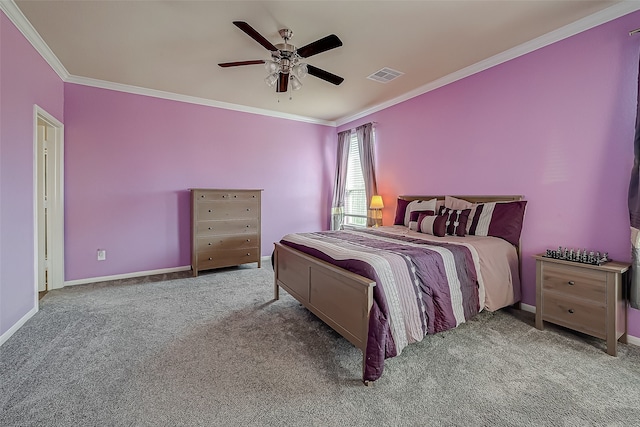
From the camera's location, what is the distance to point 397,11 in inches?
91.0

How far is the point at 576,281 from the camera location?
2.23 m

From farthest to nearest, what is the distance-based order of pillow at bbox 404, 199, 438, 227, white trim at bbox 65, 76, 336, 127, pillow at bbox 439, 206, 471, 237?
1. white trim at bbox 65, 76, 336, 127
2. pillow at bbox 404, 199, 438, 227
3. pillow at bbox 439, 206, 471, 237


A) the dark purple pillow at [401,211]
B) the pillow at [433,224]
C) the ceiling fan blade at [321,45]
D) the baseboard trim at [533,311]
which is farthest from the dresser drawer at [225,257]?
the baseboard trim at [533,311]

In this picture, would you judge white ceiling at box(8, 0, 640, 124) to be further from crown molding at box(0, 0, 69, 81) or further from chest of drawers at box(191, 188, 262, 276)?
chest of drawers at box(191, 188, 262, 276)

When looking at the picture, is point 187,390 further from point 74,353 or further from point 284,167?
point 284,167

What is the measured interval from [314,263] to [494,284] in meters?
1.68

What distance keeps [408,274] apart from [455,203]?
6.08 ft

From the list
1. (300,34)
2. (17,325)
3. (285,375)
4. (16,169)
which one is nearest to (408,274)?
(285,375)

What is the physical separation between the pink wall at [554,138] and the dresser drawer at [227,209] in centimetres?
273

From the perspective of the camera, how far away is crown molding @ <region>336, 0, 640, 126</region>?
226 cm

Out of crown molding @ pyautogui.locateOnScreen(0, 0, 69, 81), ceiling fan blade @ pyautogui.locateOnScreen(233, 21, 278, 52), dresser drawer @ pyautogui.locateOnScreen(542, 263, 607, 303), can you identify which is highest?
crown molding @ pyautogui.locateOnScreen(0, 0, 69, 81)

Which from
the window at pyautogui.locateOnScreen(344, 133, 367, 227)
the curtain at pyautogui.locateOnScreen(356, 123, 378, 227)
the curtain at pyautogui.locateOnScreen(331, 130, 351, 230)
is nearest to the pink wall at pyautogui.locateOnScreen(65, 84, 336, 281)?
the curtain at pyautogui.locateOnScreen(331, 130, 351, 230)

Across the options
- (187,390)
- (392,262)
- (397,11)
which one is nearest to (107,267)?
(187,390)

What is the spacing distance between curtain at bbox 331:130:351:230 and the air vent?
1803 millimetres
